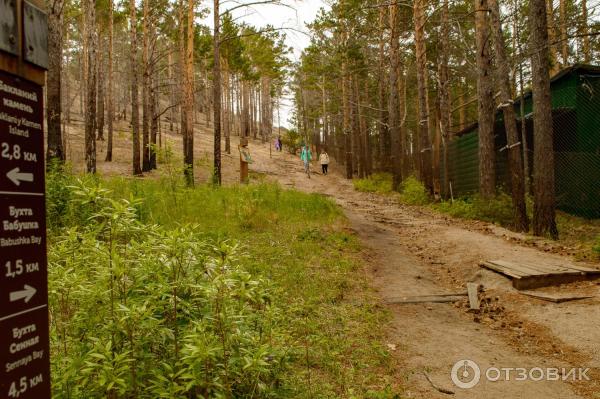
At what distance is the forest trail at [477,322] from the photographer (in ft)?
13.8

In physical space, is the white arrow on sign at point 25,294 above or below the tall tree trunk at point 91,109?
below

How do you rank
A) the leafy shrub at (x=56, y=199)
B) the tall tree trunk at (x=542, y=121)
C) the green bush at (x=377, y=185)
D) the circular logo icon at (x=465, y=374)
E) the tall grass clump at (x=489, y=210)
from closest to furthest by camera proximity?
the circular logo icon at (x=465, y=374)
the leafy shrub at (x=56, y=199)
the tall tree trunk at (x=542, y=121)
the tall grass clump at (x=489, y=210)
the green bush at (x=377, y=185)

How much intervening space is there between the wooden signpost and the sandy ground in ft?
10.8

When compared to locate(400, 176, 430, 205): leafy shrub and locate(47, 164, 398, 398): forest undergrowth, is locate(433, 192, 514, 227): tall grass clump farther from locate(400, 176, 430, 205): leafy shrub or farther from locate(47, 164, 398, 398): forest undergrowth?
locate(47, 164, 398, 398): forest undergrowth

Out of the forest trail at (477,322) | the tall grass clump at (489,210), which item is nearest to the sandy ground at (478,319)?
the forest trail at (477,322)

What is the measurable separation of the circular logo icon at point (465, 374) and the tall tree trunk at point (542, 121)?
682 cm

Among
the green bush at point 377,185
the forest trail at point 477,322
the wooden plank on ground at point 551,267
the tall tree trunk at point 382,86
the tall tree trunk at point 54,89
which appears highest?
the tall tree trunk at point 382,86

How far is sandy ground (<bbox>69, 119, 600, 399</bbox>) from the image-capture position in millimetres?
4191

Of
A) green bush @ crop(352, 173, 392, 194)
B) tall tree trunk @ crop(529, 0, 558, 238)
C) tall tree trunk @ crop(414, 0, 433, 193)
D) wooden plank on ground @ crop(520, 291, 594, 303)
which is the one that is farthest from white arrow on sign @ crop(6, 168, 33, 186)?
green bush @ crop(352, 173, 392, 194)

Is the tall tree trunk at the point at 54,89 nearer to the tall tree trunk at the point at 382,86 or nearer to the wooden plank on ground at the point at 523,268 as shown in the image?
the wooden plank on ground at the point at 523,268

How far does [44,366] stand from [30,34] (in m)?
1.32

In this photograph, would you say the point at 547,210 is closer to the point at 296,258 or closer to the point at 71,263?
the point at 296,258

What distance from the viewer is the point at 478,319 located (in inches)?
235

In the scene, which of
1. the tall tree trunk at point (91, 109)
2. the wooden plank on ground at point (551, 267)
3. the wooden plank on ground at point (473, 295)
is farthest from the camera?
the tall tree trunk at point (91, 109)
